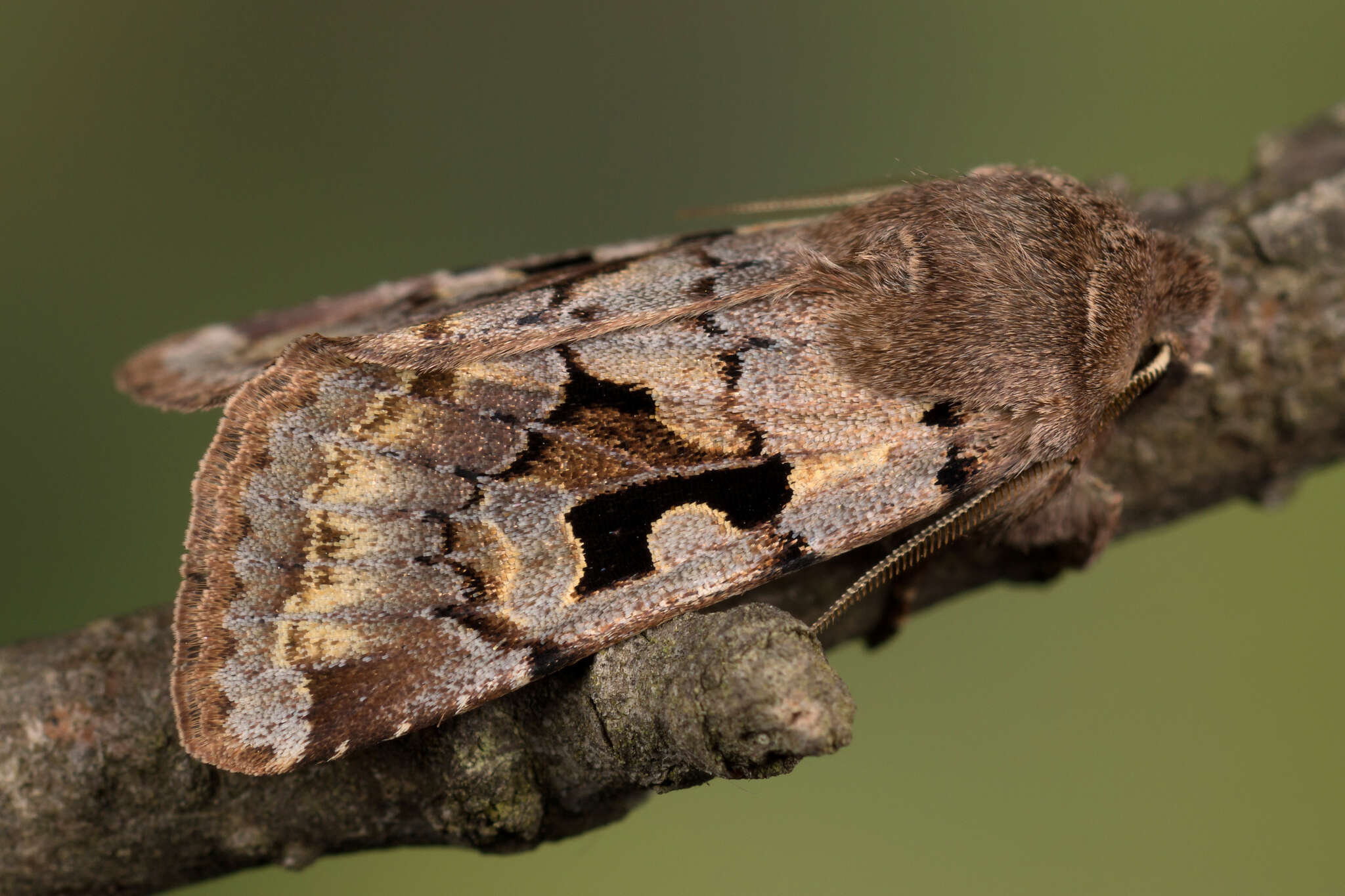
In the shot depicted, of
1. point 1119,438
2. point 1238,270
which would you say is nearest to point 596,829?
point 1119,438

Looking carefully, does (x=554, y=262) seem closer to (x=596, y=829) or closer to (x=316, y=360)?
(x=316, y=360)

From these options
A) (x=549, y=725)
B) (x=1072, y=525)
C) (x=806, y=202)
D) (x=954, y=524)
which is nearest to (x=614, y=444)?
(x=549, y=725)

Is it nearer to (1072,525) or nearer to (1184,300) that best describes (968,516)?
(1072,525)

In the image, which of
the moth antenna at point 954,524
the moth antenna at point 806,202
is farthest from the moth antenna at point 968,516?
Result: the moth antenna at point 806,202

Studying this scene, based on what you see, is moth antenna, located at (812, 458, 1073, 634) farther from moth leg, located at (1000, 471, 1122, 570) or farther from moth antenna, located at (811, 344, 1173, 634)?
moth leg, located at (1000, 471, 1122, 570)

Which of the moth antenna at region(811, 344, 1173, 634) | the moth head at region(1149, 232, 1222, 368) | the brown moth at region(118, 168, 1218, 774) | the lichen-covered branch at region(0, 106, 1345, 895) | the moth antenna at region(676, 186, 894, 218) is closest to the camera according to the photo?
the lichen-covered branch at region(0, 106, 1345, 895)

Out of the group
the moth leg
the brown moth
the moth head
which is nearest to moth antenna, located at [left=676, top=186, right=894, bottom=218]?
the brown moth

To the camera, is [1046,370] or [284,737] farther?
[1046,370]

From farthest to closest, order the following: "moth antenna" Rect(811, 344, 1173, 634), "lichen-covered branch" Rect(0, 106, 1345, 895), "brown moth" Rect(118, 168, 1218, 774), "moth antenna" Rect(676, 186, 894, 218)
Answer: "moth antenna" Rect(676, 186, 894, 218)
"moth antenna" Rect(811, 344, 1173, 634)
"brown moth" Rect(118, 168, 1218, 774)
"lichen-covered branch" Rect(0, 106, 1345, 895)
